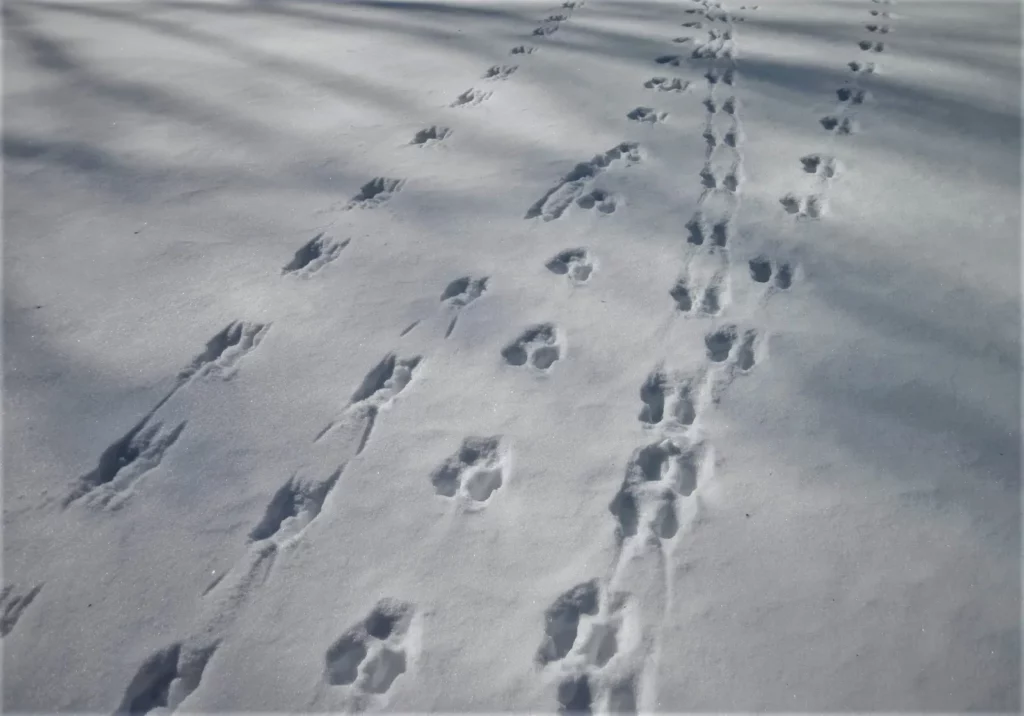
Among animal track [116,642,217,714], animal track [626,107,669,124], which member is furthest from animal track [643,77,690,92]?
animal track [116,642,217,714]

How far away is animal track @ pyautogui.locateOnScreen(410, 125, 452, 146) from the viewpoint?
2.54m

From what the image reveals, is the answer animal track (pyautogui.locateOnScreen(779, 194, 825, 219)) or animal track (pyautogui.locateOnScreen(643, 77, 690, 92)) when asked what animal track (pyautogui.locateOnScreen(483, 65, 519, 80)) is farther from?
animal track (pyautogui.locateOnScreen(779, 194, 825, 219))

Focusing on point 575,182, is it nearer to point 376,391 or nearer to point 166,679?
point 376,391

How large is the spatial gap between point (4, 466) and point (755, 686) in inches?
64.5

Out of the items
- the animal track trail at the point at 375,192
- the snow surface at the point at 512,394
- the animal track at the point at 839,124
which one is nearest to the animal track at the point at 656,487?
the snow surface at the point at 512,394

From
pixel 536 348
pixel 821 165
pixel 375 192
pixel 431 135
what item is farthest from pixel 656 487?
pixel 431 135

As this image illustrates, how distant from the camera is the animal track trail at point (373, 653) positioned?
1.20 meters

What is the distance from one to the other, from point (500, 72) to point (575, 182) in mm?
1005

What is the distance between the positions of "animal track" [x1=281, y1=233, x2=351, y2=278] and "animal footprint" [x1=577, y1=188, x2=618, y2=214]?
2.57 feet

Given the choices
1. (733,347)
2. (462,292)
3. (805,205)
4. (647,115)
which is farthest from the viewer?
(647,115)

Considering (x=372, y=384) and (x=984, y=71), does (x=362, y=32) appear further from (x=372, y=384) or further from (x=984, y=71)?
(x=984, y=71)

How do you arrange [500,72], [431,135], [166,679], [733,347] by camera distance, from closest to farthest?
1. [166,679]
2. [733,347]
3. [431,135]
4. [500,72]

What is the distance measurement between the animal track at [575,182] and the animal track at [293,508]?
1.13 metres

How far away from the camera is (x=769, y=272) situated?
6.42 feet
